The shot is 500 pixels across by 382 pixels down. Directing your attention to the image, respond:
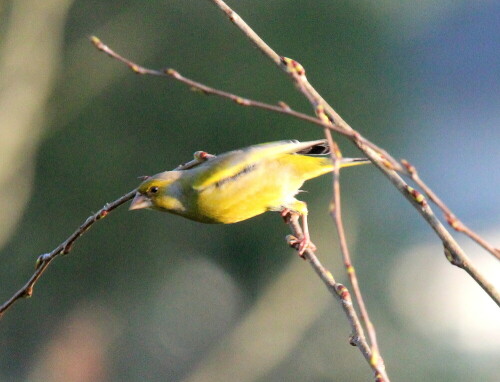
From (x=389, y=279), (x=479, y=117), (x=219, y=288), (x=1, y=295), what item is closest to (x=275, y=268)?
(x=219, y=288)

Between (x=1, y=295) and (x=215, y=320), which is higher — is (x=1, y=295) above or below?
above

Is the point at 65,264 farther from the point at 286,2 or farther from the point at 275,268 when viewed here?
the point at 286,2

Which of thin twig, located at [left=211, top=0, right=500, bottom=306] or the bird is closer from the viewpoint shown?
thin twig, located at [left=211, top=0, right=500, bottom=306]

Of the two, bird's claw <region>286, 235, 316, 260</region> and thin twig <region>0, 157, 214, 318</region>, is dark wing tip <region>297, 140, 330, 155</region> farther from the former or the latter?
thin twig <region>0, 157, 214, 318</region>

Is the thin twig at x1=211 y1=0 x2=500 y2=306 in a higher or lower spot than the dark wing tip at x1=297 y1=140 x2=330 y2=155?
lower

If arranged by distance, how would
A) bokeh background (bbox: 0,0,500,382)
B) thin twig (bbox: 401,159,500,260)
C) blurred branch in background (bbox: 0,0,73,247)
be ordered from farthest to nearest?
1. blurred branch in background (bbox: 0,0,73,247)
2. bokeh background (bbox: 0,0,500,382)
3. thin twig (bbox: 401,159,500,260)

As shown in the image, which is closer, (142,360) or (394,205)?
(394,205)

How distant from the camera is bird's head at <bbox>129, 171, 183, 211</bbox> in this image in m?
2.09

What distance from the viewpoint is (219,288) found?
7863 millimetres

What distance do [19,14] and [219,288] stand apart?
398 centimetres

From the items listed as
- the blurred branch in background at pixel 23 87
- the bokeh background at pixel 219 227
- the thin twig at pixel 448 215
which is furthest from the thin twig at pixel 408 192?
the blurred branch in background at pixel 23 87

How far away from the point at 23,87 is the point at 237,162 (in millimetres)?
7085

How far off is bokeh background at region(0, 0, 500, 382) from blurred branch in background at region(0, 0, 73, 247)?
19mm

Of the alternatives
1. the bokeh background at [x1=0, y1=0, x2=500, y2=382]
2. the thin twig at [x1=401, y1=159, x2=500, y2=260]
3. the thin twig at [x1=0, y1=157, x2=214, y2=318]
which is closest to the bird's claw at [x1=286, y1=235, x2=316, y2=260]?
the thin twig at [x1=0, y1=157, x2=214, y2=318]
